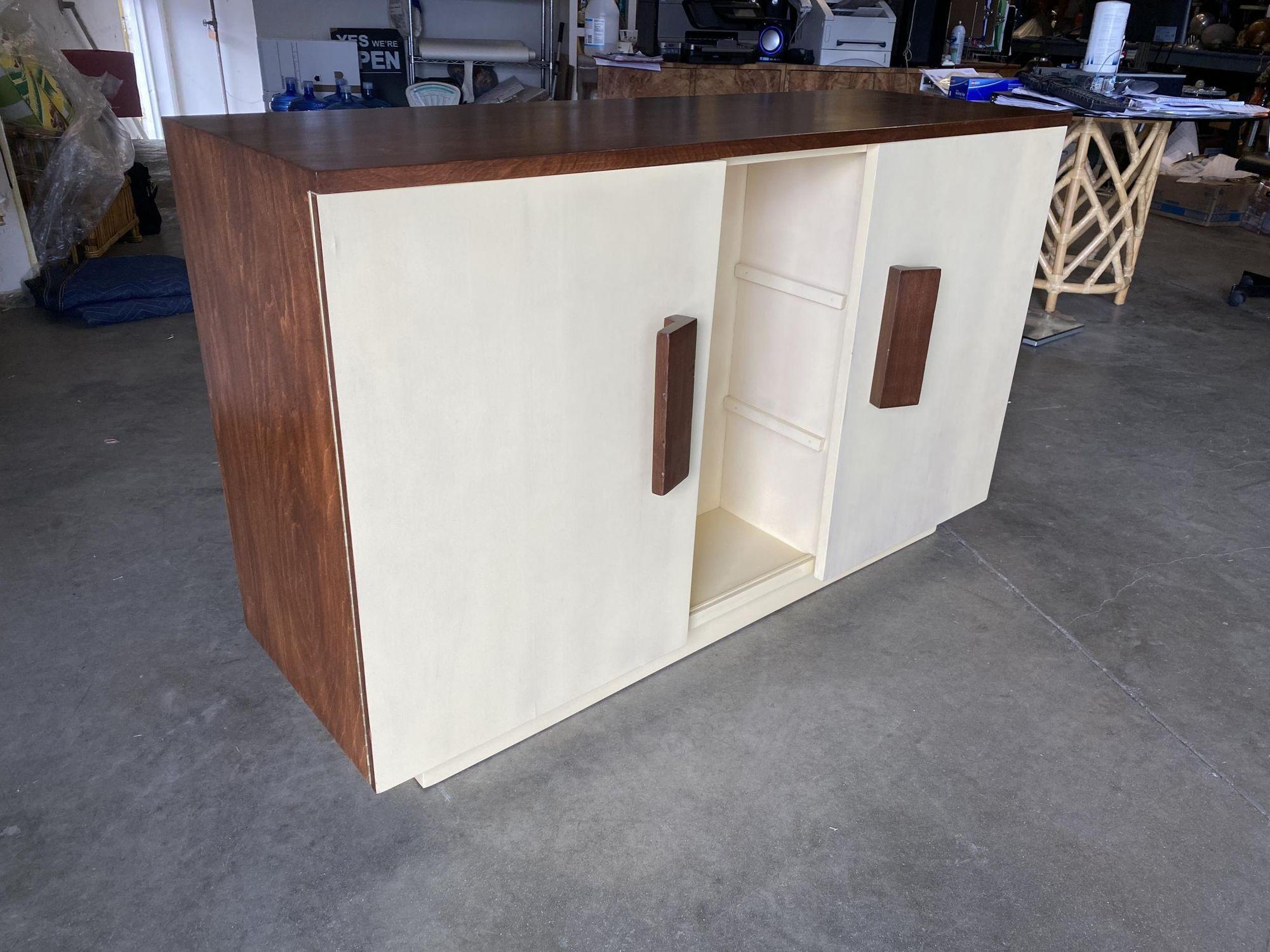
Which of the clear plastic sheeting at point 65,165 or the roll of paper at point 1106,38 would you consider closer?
the roll of paper at point 1106,38

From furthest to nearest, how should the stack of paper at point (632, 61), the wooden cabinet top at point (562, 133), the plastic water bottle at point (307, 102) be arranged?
the plastic water bottle at point (307, 102) < the stack of paper at point (632, 61) < the wooden cabinet top at point (562, 133)

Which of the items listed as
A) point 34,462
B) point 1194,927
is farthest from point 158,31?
point 1194,927

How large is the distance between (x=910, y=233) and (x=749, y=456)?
559 millimetres

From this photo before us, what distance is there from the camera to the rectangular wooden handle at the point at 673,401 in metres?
1.30

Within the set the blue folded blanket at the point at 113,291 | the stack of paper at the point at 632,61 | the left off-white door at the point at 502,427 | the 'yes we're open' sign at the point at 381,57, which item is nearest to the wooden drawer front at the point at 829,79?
the stack of paper at the point at 632,61

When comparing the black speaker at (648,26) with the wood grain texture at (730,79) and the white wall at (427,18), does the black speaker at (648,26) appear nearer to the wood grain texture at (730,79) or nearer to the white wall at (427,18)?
the wood grain texture at (730,79)

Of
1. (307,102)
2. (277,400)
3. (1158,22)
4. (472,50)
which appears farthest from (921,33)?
(277,400)

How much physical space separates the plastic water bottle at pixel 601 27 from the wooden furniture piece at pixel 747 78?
47 centimetres

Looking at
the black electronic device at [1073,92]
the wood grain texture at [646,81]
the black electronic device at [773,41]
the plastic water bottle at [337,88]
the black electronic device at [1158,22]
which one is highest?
the black electronic device at [1158,22]

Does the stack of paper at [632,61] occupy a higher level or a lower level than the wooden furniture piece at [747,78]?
higher

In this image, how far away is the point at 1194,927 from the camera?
125cm

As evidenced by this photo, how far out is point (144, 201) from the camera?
439 centimetres

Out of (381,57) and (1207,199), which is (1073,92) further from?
(381,57)

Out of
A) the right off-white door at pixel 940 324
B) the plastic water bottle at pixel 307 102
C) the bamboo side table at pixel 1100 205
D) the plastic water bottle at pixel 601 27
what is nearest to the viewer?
the right off-white door at pixel 940 324
